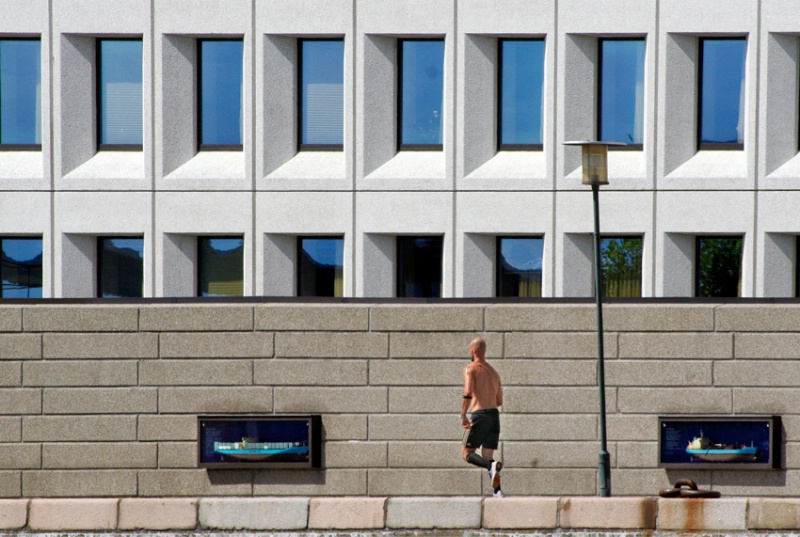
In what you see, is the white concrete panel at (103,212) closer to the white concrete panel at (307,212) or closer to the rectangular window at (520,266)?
the white concrete panel at (307,212)

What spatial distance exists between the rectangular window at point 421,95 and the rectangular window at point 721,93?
4.30 metres

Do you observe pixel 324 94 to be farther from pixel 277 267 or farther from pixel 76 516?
pixel 76 516

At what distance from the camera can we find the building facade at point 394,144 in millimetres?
21203

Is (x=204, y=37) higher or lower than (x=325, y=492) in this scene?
higher

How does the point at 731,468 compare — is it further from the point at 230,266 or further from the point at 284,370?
the point at 230,266

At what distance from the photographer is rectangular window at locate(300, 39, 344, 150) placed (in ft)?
71.9

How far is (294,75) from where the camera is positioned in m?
21.8

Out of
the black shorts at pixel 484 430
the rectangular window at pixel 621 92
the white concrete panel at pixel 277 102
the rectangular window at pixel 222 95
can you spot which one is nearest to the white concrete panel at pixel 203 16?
the rectangular window at pixel 222 95

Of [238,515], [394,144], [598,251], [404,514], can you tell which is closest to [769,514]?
[404,514]

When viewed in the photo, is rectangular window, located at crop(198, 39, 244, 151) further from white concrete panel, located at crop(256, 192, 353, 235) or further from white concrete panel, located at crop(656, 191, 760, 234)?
white concrete panel, located at crop(656, 191, 760, 234)

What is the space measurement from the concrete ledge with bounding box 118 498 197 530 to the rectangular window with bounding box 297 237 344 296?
5878mm

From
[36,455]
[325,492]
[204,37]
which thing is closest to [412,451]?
[325,492]

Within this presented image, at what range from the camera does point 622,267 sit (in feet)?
71.2

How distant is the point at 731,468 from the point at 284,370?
730 centimetres
